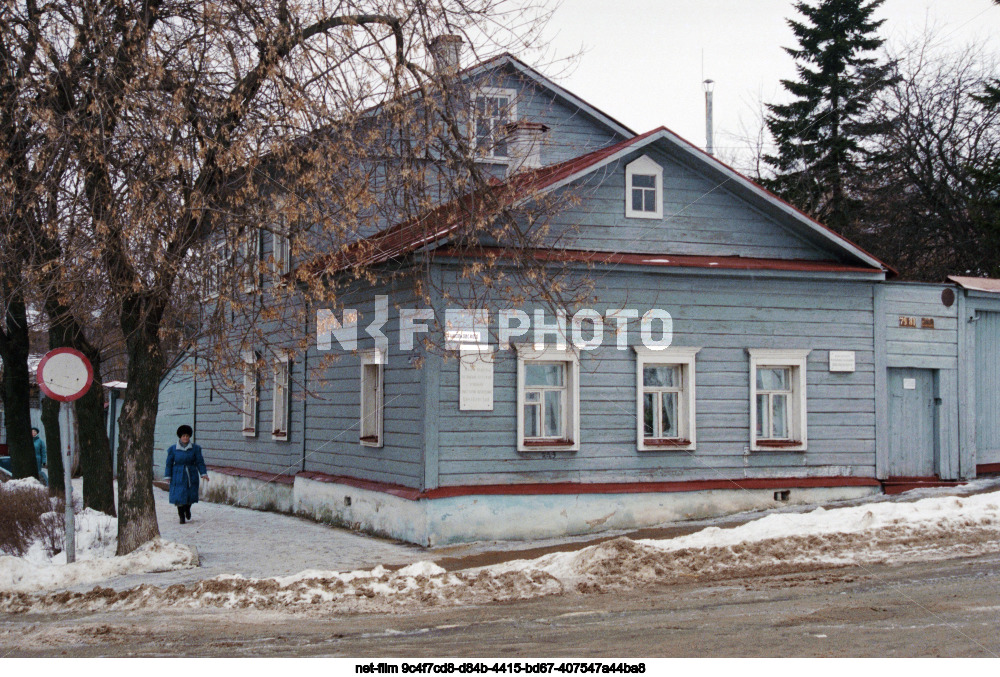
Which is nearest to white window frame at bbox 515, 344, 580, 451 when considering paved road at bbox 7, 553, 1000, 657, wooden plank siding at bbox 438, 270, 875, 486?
wooden plank siding at bbox 438, 270, 875, 486

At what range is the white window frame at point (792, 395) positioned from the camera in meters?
15.5

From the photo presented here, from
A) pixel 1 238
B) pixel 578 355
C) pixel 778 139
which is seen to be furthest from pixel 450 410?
pixel 778 139

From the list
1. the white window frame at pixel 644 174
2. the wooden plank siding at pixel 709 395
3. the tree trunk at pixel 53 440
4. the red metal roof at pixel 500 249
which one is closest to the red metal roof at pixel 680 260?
the red metal roof at pixel 500 249

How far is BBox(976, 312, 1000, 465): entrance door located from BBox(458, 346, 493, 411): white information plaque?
28.8 ft

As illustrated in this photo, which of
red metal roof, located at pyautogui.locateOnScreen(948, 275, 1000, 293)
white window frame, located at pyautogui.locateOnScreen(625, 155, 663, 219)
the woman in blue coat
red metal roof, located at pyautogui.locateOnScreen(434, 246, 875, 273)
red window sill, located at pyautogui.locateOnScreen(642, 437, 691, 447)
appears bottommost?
the woman in blue coat

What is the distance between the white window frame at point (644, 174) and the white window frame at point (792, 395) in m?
2.63

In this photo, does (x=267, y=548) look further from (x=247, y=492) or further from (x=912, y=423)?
(x=912, y=423)

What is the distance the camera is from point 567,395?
1479 cm

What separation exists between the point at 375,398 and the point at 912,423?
8855mm

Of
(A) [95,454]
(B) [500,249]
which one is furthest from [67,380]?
(B) [500,249]

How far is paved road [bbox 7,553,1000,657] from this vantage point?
759cm

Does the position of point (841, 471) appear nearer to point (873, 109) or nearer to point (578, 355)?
point (578, 355)

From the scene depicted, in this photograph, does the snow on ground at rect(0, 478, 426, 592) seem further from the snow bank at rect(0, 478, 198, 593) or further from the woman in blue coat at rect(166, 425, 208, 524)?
the woman in blue coat at rect(166, 425, 208, 524)

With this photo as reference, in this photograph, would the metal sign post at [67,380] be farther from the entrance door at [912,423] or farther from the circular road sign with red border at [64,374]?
the entrance door at [912,423]
